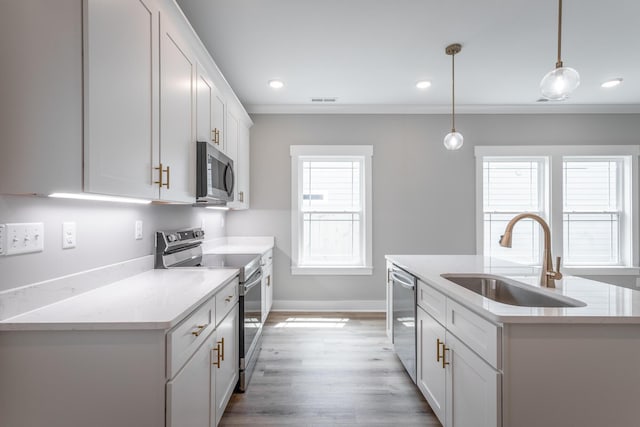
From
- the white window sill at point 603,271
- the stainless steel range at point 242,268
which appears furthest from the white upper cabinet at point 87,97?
the white window sill at point 603,271

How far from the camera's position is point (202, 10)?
2152mm

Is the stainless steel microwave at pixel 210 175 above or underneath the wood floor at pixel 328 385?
above

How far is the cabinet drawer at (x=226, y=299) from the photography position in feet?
5.67

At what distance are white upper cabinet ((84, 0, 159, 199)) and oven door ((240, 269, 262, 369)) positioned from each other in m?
0.98

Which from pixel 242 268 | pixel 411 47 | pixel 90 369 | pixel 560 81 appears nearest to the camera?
pixel 90 369

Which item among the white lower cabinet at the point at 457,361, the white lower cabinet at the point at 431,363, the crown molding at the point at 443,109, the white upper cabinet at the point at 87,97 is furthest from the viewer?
the crown molding at the point at 443,109

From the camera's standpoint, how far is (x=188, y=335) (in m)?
1.31

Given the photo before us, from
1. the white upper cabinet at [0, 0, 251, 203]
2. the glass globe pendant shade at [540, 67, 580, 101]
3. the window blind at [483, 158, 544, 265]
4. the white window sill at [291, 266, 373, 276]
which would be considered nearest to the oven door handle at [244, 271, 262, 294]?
the white upper cabinet at [0, 0, 251, 203]

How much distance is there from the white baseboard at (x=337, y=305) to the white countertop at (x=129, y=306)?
2.32 meters

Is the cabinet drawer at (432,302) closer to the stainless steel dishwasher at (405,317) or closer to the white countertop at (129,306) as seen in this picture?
the stainless steel dishwasher at (405,317)

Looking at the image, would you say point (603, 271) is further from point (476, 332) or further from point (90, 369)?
point (90, 369)

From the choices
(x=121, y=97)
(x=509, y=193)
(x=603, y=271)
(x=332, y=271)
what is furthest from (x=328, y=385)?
(x=603, y=271)

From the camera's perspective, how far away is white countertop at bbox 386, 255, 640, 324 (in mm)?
1171

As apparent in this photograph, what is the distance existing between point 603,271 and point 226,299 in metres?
4.70
